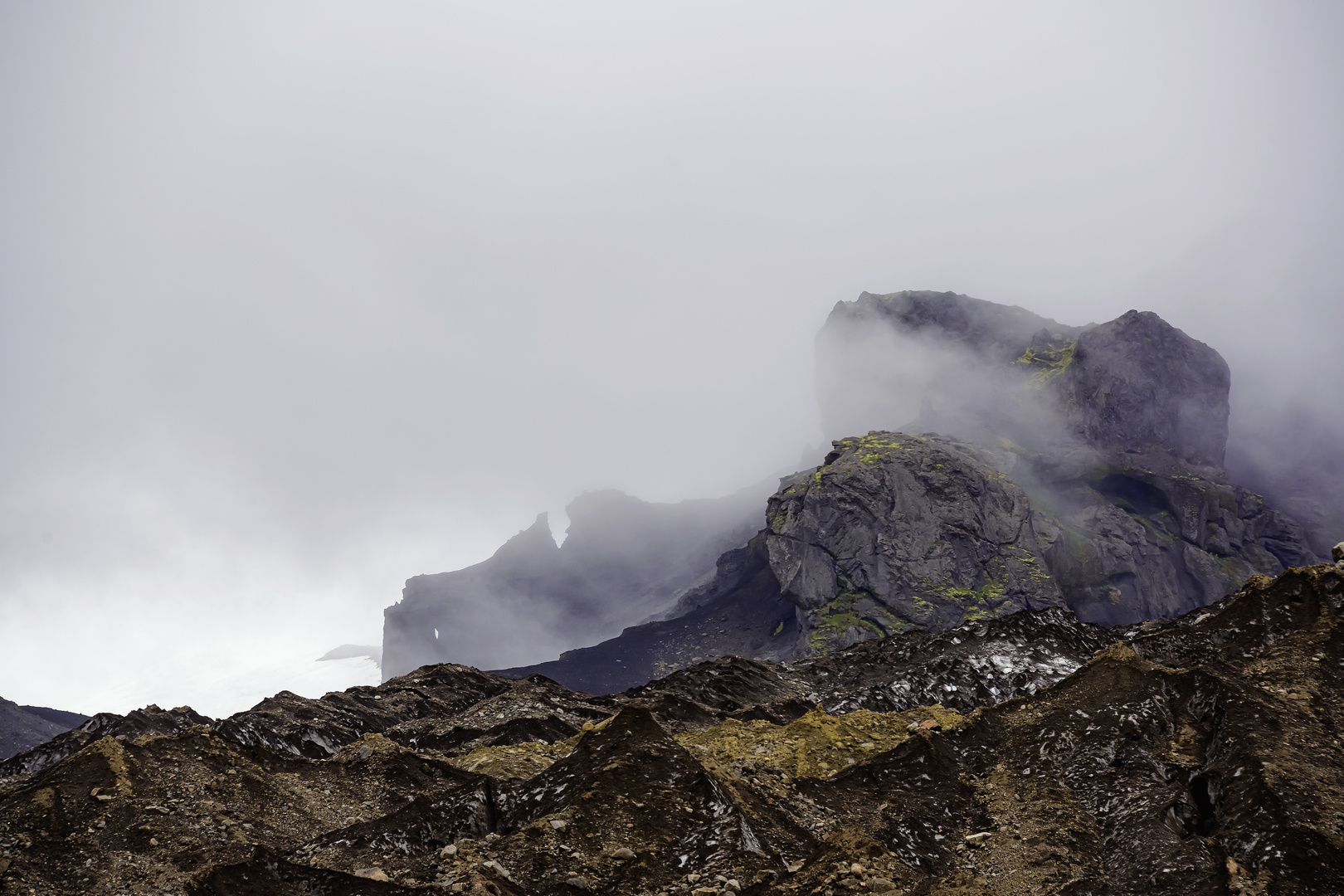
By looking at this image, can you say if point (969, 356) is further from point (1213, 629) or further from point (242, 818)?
point (242, 818)

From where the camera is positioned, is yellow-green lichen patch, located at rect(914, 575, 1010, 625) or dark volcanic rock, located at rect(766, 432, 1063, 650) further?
dark volcanic rock, located at rect(766, 432, 1063, 650)

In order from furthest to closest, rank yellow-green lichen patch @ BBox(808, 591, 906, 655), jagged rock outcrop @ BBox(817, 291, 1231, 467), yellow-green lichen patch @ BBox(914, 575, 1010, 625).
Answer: jagged rock outcrop @ BBox(817, 291, 1231, 467), yellow-green lichen patch @ BBox(914, 575, 1010, 625), yellow-green lichen patch @ BBox(808, 591, 906, 655)

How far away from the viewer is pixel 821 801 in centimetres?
1853

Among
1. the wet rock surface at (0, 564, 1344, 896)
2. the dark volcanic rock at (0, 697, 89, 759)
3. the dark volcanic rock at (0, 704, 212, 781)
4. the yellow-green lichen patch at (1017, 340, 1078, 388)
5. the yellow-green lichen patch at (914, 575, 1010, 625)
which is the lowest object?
the wet rock surface at (0, 564, 1344, 896)

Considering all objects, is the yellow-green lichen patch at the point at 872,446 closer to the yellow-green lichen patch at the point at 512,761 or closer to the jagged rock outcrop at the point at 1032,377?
the jagged rock outcrop at the point at 1032,377

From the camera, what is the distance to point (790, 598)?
117938mm

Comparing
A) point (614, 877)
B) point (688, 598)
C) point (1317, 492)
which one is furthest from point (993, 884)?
point (1317, 492)

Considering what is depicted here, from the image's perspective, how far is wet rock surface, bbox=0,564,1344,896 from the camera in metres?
13.1

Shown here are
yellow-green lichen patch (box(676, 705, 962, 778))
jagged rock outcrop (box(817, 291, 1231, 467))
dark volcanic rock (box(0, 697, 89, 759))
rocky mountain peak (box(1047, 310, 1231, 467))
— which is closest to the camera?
A: yellow-green lichen patch (box(676, 705, 962, 778))

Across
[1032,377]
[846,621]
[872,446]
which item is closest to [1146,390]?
[1032,377]

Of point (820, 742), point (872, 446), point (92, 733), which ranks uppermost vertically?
point (872, 446)

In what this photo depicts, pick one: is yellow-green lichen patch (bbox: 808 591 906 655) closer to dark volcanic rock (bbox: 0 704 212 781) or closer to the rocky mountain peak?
the rocky mountain peak

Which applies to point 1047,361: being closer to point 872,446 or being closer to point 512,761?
point 872,446

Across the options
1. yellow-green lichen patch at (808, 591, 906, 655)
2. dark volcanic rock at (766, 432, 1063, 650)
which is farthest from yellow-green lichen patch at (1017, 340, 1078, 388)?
yellow-green lichen patch at (808, 591, 906, 655)
